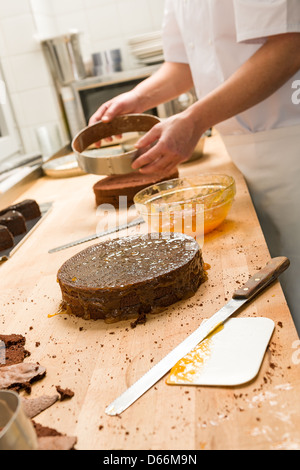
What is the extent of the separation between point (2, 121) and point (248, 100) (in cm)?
250

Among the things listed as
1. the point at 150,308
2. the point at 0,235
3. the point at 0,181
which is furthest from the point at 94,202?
the point at 150,308

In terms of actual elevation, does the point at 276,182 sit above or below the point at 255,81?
below

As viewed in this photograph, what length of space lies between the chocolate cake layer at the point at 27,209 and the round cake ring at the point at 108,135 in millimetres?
292

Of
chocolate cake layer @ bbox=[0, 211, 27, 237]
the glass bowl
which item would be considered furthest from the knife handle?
chocolate cake layer @ bbox=[0, 211, 27, 237]

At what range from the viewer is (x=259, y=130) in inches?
77.8

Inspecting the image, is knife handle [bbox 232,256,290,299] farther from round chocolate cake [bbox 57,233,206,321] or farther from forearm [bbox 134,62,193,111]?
forearm [bbox 134,62,193,111]

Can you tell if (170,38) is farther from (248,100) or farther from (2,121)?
(2,121)

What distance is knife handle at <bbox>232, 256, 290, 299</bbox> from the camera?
1.03 metres

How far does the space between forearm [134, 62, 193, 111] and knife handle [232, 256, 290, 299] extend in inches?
54.1

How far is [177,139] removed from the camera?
5.31 feet

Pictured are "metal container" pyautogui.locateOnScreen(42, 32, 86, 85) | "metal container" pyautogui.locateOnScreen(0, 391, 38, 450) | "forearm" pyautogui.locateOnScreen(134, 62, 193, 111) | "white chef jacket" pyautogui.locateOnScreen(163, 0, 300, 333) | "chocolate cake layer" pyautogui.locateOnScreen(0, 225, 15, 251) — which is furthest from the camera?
"metal container" pyautogui.locateOnScreen(42, 32, 86, 85)

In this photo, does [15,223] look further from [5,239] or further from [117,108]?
[117,108]

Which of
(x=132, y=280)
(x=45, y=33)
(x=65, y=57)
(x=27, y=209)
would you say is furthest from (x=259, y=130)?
(x=45, y=33)

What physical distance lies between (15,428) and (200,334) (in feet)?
1.38
